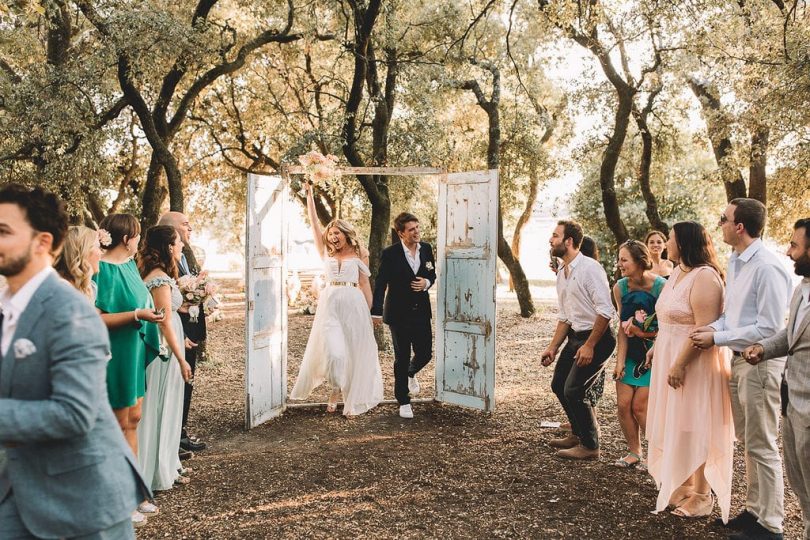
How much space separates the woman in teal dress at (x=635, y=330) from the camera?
5387 mm

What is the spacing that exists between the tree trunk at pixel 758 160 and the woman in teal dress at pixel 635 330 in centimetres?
636

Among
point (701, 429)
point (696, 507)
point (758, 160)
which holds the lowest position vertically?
point (696, 507)

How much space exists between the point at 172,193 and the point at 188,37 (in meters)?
2.50

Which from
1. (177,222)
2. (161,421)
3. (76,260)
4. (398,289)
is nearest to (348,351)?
(398,289)

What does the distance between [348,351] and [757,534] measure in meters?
4.56

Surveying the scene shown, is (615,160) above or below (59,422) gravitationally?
above

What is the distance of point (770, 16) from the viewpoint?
10.5 metres

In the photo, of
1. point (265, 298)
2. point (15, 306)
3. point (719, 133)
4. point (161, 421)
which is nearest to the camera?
point (15, 306)

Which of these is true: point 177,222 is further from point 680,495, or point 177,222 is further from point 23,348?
point 680,495

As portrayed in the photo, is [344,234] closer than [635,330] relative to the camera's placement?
No

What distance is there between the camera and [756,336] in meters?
3.89

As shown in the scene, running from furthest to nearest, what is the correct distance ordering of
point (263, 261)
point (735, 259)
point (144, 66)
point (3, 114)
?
point (3, 114) < point (144, 66) < point (263, 261) < point (735, 259)

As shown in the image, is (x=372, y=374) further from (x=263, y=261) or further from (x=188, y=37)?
(x=188, y=37)

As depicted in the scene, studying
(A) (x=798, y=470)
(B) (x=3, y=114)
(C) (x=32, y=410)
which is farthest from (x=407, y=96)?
(C) (x=32, y=410)
